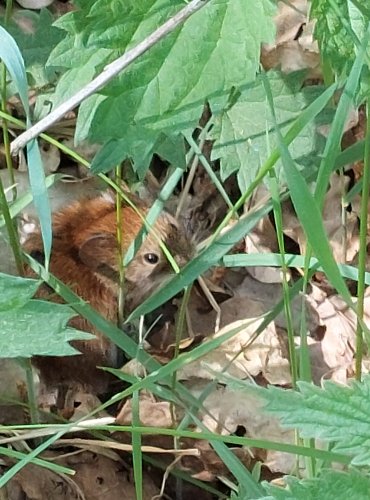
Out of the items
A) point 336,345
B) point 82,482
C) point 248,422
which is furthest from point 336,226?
point 82,482

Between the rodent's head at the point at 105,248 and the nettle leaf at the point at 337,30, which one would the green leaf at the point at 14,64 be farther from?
the rodent's head at the point at 105,248

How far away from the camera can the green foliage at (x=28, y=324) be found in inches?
58.3

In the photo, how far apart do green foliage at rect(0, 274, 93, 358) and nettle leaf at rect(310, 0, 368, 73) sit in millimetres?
840

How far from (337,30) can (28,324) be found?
0.93 m

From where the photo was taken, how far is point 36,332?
1.51 m

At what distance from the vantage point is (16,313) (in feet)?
4.90

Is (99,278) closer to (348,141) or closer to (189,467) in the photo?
(189,467)

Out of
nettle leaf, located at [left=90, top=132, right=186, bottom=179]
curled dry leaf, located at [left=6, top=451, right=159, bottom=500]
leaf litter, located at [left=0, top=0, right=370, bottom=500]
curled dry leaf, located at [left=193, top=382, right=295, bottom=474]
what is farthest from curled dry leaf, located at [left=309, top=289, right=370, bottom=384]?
nettle leaf, located at [left=90, top=132, right=186, bottom=179]

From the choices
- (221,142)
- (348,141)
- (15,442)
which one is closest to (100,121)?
(221,142)

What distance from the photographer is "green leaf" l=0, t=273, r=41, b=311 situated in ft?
4.88

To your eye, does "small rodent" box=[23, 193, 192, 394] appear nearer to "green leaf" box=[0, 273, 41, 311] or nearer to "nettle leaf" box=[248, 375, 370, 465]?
"green leaf" box=[0, 273, 41, 311]

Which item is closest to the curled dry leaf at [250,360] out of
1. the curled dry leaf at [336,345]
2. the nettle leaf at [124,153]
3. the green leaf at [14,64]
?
the curled dry leaf at [336,345]

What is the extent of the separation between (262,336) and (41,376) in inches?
24.9

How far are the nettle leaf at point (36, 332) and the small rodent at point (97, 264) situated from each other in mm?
1007
